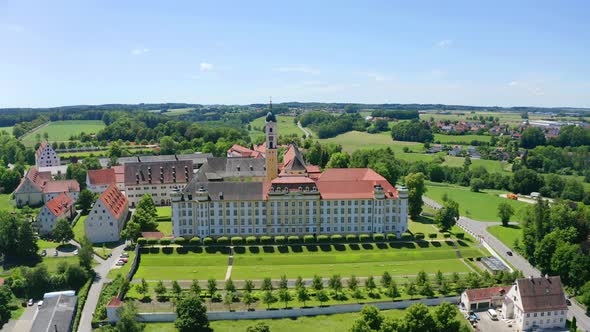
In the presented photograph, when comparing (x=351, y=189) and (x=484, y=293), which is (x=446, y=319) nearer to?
(x=484, y=293)

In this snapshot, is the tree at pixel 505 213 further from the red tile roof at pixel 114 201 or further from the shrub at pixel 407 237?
the red tile roof at pixel 114 201

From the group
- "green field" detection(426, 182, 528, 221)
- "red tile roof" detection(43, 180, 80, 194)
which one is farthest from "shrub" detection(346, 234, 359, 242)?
"red tile roof" detection(43, 180, 80, 194)

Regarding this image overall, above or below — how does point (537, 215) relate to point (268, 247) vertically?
above

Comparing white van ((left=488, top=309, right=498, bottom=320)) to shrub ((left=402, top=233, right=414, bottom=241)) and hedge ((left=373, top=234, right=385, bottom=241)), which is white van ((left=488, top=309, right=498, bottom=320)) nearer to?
shrub ((left=402, top=233, right=414, bottom=241))

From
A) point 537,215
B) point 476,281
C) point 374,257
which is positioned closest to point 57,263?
point 374,257

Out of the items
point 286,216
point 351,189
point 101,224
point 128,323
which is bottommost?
point 128,323

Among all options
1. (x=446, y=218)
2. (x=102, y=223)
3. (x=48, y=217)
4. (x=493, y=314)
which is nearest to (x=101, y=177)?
(x=48, y=217)

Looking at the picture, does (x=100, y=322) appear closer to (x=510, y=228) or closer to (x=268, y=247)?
(x=268, y=247)
